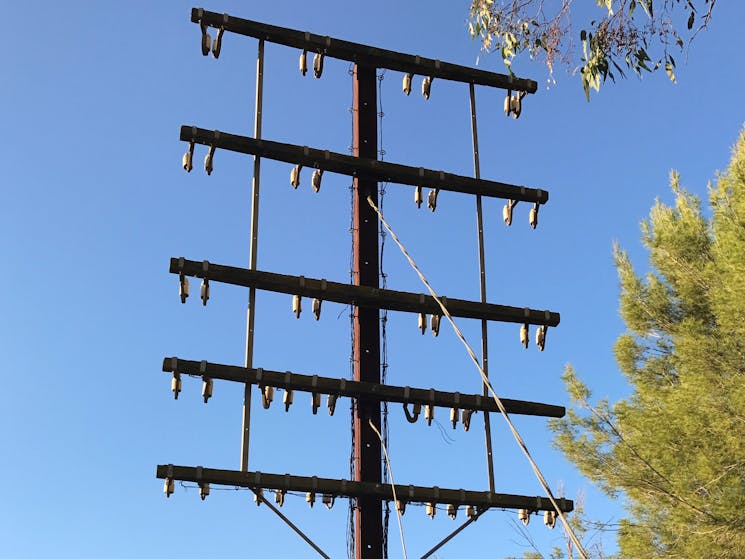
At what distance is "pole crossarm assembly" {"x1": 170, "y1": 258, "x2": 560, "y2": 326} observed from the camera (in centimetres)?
1066

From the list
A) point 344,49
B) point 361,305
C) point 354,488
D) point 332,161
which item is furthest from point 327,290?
point 344,49

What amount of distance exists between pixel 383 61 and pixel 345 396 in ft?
15.6

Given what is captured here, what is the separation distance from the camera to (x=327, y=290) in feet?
36.0

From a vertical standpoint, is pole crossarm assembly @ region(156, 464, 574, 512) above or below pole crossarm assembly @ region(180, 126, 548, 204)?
below

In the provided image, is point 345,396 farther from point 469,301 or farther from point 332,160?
point 332,160

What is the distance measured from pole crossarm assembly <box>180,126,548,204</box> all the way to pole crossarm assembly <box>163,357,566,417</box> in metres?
2.88

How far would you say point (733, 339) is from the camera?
51.1 feet

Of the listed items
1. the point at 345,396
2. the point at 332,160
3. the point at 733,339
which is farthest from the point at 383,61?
the point at 733,339

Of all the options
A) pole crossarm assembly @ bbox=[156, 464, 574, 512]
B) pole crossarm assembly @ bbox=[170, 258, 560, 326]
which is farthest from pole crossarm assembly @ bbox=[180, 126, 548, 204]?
pole crossarm assembly @ bbox=[156, 464, 574, 512]

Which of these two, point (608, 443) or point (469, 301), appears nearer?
point (469, 301)

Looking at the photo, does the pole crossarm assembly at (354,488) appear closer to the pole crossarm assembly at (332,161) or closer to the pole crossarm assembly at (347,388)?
the pole crossarm assembly at (347,388)

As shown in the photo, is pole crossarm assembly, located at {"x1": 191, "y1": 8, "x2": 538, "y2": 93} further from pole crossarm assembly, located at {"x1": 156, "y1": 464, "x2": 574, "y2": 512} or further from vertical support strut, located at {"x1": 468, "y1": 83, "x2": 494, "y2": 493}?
pole crossarm assembly, located at {"x1": 156, "y1": 464, "x2": 574, "y2": 512}

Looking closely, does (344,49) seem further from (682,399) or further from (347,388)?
(682,399)

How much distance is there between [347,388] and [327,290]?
1.20m
